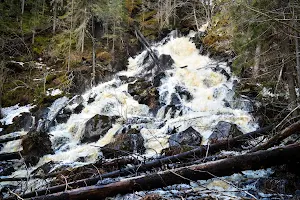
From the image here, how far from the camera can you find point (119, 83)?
64.2 ft

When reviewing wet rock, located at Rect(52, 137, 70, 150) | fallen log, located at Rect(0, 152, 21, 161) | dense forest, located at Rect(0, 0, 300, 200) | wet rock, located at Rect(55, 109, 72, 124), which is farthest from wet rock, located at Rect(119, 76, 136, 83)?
fallen log, located at Rect(0, 152, 21, 161)

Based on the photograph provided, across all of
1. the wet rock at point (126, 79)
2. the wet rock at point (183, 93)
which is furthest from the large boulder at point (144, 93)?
the wet rock at point (183, 93)

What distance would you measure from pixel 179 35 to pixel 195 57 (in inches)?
165

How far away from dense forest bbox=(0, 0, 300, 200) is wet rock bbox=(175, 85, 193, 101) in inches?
2.2

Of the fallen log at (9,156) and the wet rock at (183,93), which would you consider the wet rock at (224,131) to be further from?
the fallen log at (9,156)

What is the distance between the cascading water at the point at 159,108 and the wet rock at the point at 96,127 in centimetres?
16

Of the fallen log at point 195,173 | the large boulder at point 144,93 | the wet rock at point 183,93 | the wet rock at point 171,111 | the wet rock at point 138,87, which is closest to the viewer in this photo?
the fallen log at point 195,173

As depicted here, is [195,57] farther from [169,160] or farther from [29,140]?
[169,160]

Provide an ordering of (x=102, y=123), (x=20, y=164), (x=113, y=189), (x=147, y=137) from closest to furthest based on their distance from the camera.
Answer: (x=113, y=189) → (x=20, y=164) → (x=147, y=137) → (x=102, y=123)

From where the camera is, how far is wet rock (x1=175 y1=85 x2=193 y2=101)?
15.7 m

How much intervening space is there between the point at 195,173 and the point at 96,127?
983cm

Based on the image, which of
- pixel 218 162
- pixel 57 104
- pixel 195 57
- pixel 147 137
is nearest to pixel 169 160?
pixel 218 162

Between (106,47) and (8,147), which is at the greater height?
(106,47)

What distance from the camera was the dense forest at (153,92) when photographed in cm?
542
